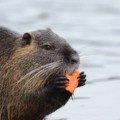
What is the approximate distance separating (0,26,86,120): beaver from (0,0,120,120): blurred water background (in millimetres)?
334

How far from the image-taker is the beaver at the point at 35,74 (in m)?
7.34

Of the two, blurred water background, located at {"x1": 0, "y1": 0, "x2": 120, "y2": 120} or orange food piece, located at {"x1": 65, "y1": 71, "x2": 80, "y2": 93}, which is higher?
orange food piece, located at {"x1": 65, "y1": 71, "x2": 80, "y2": 93}

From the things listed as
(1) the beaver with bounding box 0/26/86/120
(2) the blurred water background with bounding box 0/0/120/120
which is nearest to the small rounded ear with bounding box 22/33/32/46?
(1) the beaver with bounding box 0/26/86/120

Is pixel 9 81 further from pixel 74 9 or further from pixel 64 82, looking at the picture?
pixel 74 9

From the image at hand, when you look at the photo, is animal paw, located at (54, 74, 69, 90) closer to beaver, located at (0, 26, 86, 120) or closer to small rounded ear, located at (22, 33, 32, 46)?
beaver, located at (0, 26, 86, 120)

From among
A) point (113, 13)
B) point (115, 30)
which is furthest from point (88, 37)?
point (113, 13)

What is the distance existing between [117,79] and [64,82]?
10.8 ft

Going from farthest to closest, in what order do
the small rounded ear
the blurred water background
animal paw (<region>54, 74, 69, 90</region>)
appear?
the blurred water background
the small rounded ear
animal paw (<region>54, 74, 69, 90</region>)

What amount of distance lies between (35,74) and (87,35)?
5.90 meters

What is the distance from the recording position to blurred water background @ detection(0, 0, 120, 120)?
30.5 feet

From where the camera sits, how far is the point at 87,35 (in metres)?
13.3

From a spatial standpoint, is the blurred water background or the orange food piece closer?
the orange food piece

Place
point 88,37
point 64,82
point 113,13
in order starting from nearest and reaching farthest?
point 64,82 < point 88,37 < point 113,13

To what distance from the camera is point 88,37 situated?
42.9 feet
